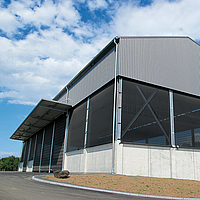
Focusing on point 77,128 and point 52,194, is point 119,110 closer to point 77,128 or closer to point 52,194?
point 77,128

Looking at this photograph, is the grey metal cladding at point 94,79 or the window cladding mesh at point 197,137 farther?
the grey metal cladding at point 94,79

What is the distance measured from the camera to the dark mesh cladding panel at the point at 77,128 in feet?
82.4

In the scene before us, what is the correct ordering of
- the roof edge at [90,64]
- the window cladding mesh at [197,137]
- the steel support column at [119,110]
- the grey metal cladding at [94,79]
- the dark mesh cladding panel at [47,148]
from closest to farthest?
the steel support column at [119,110] → the window cladding mesh at [197,137] → the grey metal cladding at [94,79] → the roof edge at [90,64] → the dark mesh cladding panel at [47,148]

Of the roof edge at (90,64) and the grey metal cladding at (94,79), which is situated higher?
the roof edge at (90,64)

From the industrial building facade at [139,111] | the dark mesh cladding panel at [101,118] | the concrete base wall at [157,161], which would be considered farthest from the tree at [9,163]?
the concrete base wall at [157,161]

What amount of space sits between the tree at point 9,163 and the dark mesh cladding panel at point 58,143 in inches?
3655

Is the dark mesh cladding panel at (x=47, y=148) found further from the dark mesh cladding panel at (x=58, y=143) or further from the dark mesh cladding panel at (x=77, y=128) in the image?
the dark mesh cladding panel at (x=77, y=128)

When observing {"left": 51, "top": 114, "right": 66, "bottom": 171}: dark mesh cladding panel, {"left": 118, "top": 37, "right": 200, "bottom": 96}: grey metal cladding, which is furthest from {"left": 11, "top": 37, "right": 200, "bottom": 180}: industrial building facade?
{"left": 51, "top": 114, "right": 66, "bottom": 171}: dark mesh cladding panel

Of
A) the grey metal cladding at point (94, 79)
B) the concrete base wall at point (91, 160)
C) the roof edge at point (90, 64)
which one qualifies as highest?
the roof edge at point (90, 64)

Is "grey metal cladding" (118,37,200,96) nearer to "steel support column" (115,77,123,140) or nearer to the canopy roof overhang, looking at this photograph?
"steel support column" (115,77,123,140)

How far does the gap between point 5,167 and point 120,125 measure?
109424mm

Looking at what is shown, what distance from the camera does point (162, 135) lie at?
797 inches

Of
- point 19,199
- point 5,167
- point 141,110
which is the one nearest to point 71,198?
point 19,199

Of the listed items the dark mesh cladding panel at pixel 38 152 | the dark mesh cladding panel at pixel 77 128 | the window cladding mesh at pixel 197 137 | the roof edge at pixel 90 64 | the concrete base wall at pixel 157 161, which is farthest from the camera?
the dark mesh cladding panel at pixel 38 152
